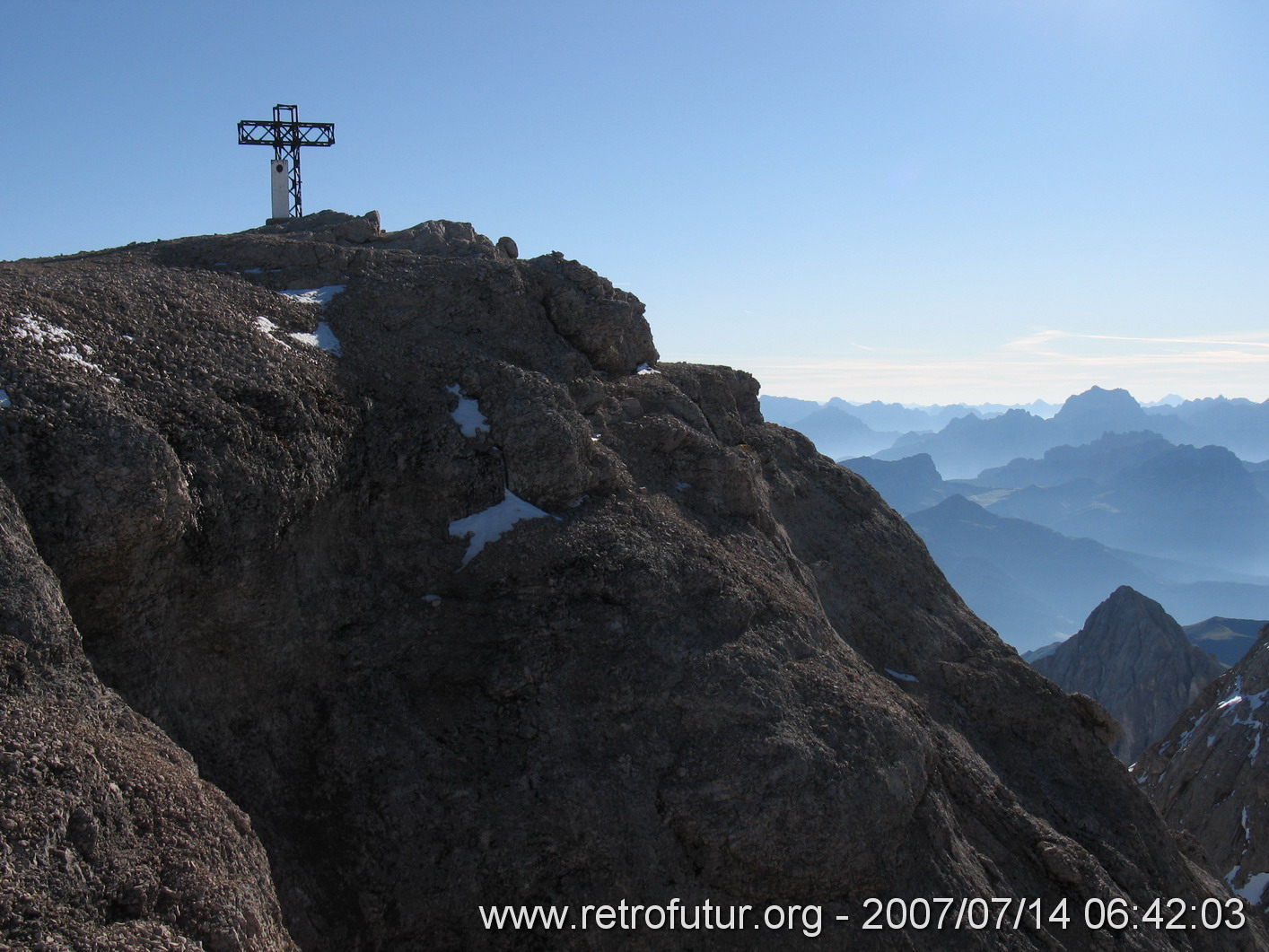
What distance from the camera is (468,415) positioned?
21938mm

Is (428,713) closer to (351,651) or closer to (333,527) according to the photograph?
(351,651)

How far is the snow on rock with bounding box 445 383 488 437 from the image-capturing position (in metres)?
21.6

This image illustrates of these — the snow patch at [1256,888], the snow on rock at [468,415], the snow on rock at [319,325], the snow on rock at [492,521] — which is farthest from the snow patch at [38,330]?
the snow patch at [1256,888]

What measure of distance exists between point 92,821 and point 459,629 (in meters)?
8.61

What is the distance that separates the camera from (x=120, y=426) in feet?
48.9

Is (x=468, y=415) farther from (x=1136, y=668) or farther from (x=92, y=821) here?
(x=1136, y=668)

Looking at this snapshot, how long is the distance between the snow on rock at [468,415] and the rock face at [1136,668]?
349ft

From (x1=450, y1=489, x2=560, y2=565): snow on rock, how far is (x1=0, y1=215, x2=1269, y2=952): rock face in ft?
0.25

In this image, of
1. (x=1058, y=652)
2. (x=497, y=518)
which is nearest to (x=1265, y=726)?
(x=497, y=518)

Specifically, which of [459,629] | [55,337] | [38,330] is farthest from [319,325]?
[459,629]

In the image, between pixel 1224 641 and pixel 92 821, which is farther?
pixel 1224 641

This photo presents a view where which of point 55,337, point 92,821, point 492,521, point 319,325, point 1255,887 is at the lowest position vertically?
point 1255,887

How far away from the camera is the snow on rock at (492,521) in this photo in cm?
1994

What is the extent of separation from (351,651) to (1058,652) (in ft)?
470
